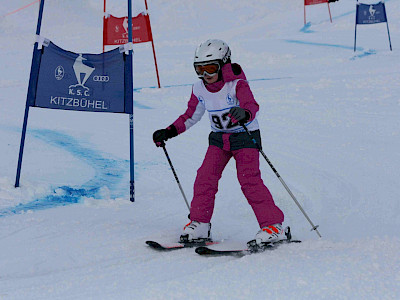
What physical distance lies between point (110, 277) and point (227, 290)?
68 cm

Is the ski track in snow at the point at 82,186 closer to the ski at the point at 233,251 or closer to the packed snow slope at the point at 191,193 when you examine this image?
the packed snow slope at the point at 191,193

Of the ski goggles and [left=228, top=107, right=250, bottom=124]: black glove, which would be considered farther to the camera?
the ski goggles

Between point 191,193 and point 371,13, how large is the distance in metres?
10.9

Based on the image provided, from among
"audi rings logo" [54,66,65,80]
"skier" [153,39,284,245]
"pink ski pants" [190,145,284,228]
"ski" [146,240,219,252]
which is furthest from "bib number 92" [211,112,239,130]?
"audi rings logo" [54,66,65,80]

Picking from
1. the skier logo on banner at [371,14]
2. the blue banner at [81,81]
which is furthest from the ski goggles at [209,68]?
the skier logo on banner at [371,14]

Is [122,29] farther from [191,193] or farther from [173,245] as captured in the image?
[173,245]

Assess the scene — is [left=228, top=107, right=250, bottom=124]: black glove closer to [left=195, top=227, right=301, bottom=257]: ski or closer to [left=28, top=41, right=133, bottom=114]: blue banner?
[left=195, top=227, right=301, bottom=257]: ski

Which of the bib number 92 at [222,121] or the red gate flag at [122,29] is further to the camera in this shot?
the red gate flag at [122,29]

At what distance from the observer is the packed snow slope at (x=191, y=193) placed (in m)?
2.75

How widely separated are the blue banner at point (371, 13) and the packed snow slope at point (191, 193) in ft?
4.06

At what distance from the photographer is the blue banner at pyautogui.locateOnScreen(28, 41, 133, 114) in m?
4.52

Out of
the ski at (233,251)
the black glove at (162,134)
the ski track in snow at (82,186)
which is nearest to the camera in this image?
the ski at (233,251)

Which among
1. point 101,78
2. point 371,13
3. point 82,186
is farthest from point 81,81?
point 371,13

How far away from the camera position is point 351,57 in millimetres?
14219
